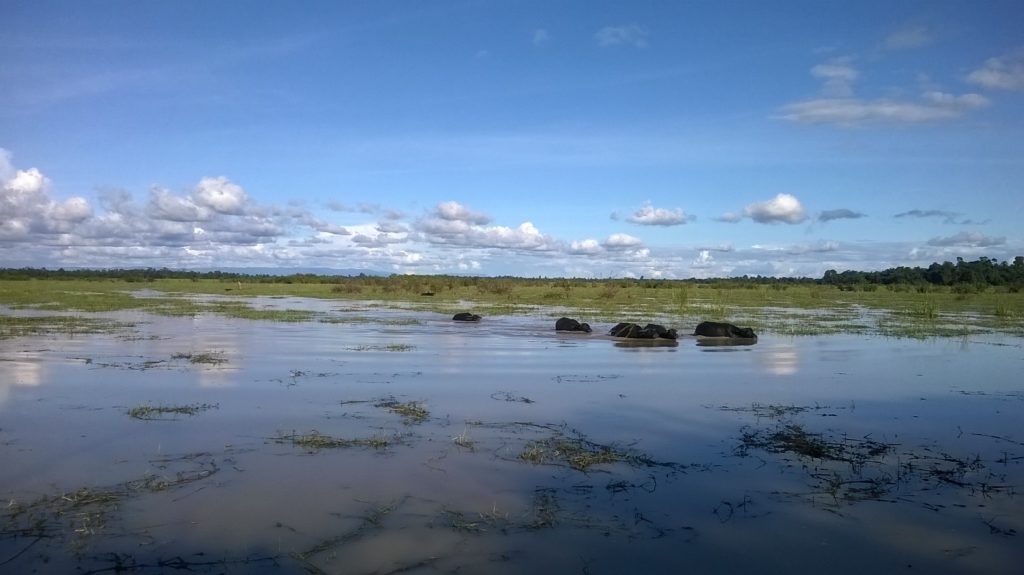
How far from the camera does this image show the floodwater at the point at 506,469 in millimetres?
4633

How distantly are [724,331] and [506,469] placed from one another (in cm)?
1273

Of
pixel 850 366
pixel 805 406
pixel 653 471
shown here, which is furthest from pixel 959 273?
pixel 653 471

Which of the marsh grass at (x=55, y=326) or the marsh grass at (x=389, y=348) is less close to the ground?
the marsh grass at (x=55, y=326)

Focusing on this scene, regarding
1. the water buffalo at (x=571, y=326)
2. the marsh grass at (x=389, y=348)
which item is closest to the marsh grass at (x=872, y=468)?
A: the marsh grass at (x=389, y=348)

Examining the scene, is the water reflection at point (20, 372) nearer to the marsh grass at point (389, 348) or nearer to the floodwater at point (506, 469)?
the floodwater at point (506, 469)

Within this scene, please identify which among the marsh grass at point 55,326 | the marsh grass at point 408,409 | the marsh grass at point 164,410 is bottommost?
the marsh grass at point 164,410

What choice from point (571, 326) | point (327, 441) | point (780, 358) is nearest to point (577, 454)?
point (327, 441)

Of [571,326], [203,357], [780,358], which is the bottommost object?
[203,357]

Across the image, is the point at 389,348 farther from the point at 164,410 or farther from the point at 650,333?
the point at 164,410

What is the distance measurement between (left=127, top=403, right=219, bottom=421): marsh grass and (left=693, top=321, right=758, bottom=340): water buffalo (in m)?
12.5

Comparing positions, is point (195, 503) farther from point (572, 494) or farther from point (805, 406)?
point (805, 406)

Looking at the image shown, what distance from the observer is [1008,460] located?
6840 mm

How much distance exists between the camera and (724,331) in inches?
706

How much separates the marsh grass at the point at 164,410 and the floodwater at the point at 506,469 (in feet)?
0.37
